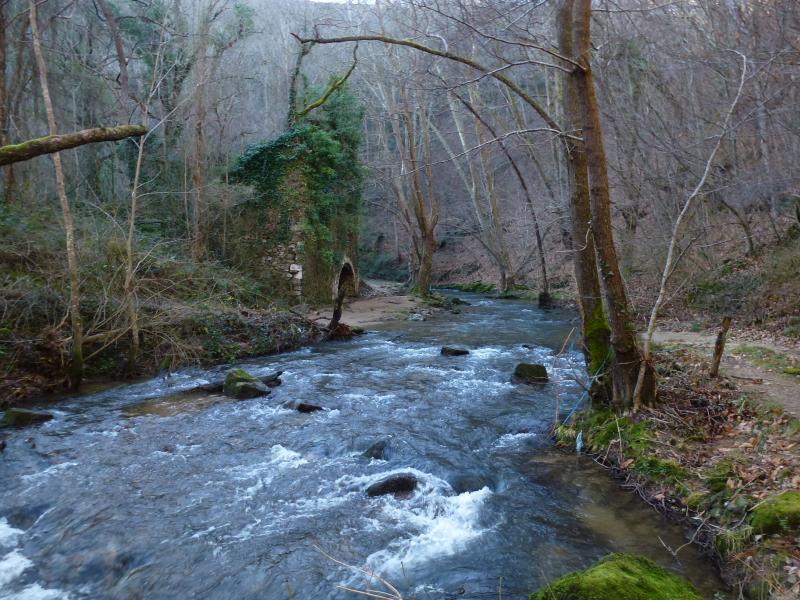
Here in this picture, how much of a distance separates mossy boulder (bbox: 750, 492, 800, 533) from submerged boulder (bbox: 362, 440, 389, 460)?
3.95 m

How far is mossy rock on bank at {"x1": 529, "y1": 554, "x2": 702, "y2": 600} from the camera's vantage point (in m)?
3.02

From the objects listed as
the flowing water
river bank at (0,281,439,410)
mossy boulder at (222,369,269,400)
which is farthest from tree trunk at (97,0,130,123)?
the flowing water

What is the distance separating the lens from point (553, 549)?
192 inches

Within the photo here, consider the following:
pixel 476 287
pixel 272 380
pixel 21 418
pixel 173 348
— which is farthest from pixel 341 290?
pixel 476 287

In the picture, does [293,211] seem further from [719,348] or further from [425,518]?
[425,518]

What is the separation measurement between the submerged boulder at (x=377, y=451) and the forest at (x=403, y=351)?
42mm

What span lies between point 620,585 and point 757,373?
21.4 ft

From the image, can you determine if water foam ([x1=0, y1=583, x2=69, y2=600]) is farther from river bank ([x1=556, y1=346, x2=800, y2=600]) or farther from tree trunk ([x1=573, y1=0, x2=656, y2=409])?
tree trunk ([x1=573, y1=0, x2=656, y2=409])

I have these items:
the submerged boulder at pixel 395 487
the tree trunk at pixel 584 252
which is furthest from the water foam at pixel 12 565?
the tree trunk at pixel 584 252

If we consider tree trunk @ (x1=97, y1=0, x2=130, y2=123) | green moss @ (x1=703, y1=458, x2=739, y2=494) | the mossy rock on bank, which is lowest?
green moss @ (x1=703, y1=458, x2=739, y2=494)

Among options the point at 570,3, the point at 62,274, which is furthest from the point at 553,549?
the point at 62,274

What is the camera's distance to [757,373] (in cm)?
815

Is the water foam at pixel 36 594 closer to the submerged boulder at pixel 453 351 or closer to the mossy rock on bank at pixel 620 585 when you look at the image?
the mossy rock on bank at pixel 620 585

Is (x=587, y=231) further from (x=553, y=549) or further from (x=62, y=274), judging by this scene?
(x=62, y=274)
